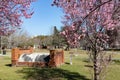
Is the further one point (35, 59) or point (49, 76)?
point (35, 59)

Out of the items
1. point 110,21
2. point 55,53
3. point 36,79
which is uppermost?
point 110,21

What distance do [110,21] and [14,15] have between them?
228 inches

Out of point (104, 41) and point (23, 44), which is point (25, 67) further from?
point (23, 44)

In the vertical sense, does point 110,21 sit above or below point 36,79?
above

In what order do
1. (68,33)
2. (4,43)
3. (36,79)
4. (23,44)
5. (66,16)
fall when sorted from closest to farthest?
(68,33)
(66,16)
(36,79)
(4,43)
(23,44)

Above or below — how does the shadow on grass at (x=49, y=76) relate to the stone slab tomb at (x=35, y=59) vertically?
below

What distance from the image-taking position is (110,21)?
53.3ft

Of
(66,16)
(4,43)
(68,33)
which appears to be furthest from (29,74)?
(4,43)

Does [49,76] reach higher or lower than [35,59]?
lower

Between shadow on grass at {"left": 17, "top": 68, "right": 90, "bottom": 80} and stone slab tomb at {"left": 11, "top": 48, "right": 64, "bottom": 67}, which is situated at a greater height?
stone slab tomb at {"left": 11, "top": 48, "right": 64, "bottom": 67}

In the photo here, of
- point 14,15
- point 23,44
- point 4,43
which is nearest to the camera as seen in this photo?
point 14,15

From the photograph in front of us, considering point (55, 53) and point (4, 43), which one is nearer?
point (55, 53)

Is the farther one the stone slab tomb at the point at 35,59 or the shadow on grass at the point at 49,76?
the stone slab tomb at the point at 35,59

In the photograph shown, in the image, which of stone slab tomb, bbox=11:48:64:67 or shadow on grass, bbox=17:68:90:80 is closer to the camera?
shadow on grass, bbox=17:68:90:80
